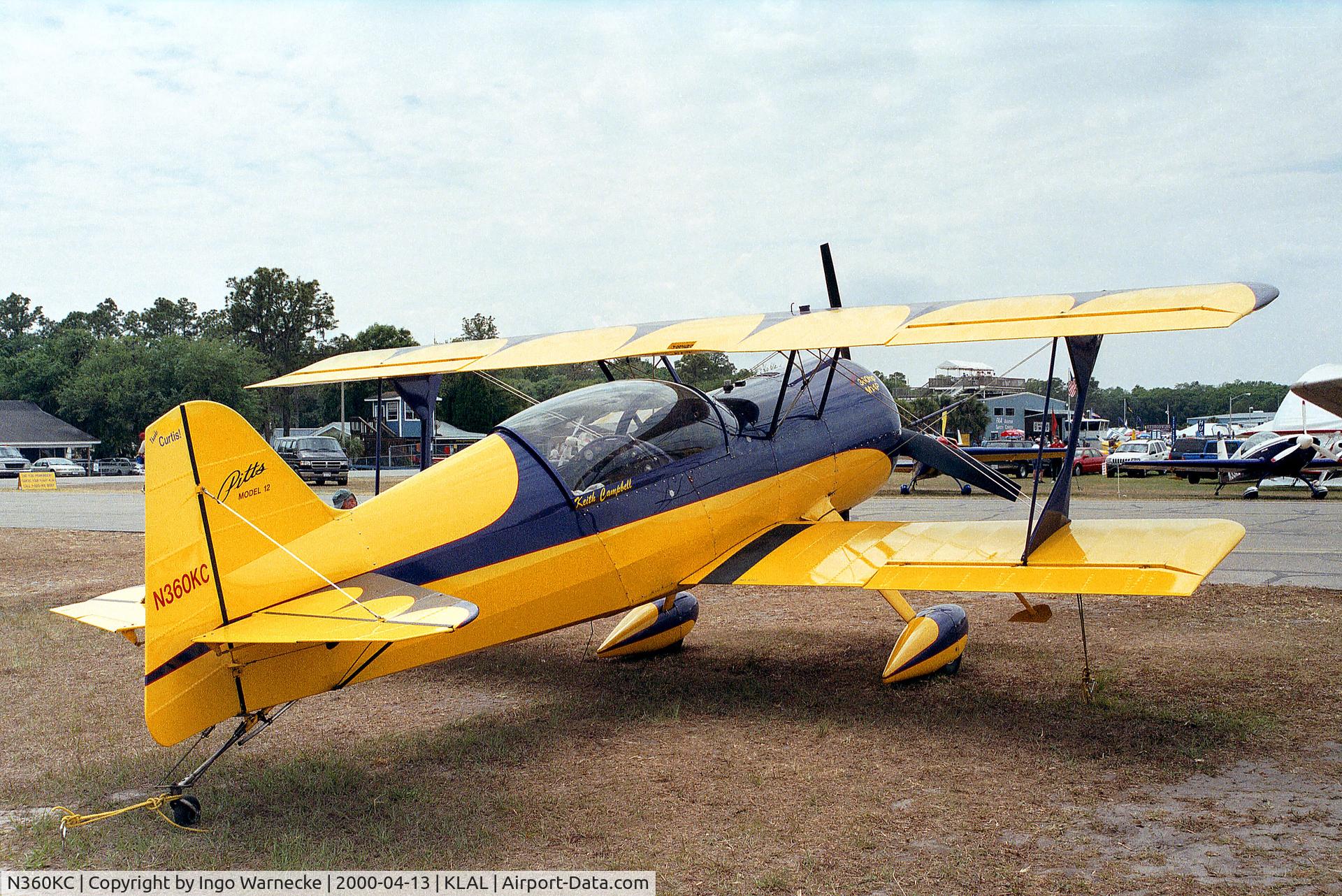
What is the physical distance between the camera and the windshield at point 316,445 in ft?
116

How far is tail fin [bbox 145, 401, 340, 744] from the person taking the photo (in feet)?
14.7

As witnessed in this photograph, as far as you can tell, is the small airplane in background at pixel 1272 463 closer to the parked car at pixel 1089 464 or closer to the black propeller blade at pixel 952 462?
the parked car at pixel 1089 464

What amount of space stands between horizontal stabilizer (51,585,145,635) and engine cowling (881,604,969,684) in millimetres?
4701

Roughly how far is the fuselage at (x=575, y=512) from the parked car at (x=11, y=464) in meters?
51.4

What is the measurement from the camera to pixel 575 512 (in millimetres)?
6043

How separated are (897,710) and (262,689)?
3.90 meters

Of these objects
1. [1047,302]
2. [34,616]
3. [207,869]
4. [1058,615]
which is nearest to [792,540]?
[1047,302]

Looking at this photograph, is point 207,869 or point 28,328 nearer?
point 207,869

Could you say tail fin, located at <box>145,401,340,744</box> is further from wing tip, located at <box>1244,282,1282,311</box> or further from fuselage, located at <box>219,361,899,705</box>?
wing tip, located at <box>1244,282,1282,311</box>

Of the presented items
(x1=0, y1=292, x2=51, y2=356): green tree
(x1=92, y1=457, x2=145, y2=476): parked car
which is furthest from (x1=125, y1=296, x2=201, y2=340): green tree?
(x1=92, y1=457, x2=145, y2=476): parked car

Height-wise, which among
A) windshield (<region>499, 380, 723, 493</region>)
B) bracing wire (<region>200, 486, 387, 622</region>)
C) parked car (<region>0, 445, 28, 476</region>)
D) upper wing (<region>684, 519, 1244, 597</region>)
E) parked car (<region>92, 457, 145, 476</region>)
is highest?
windshield (<region>499, 380, 723, 493</region>)

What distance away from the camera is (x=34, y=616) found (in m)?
10.4

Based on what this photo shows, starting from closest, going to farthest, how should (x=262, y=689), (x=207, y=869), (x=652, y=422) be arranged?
(x=207, y=869) → (x=262, y=689) → (x=652, y=422)

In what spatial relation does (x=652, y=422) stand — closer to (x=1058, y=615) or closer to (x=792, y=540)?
(x=792, y=540)
